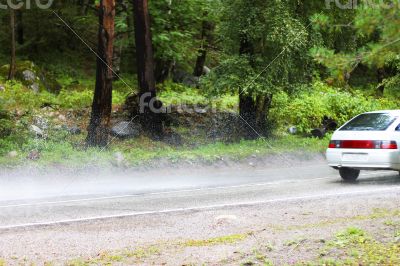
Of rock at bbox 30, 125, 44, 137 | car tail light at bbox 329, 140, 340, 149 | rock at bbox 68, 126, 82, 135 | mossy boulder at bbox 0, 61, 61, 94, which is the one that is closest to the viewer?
car tail light at bbox 329, 140, 340, 149

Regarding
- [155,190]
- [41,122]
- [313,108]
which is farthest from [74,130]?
[313,108]

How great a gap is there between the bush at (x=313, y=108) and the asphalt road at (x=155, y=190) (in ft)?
16.5

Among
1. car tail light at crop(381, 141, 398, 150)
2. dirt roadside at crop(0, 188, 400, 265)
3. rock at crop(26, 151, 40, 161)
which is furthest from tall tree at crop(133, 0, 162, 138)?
dirt roadside at crop(0, 188, 400, 265)

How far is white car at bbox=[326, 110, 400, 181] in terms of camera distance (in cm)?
1277

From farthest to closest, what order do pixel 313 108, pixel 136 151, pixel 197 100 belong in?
pixel 313 108
pixel 197 100
pixel 136 151

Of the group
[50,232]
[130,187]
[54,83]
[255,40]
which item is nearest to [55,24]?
[54,83]

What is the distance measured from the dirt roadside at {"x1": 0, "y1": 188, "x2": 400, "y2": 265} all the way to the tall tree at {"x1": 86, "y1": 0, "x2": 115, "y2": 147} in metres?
Answer: 8.12

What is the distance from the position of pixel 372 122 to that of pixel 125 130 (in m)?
8.16

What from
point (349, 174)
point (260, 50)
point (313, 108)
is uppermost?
point (260, 50)

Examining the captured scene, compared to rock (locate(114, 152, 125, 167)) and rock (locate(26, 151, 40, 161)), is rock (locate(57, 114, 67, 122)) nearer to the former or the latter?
rock (locate(114, 152, 125, 167))

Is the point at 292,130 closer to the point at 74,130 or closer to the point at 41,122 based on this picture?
the point at 74,130

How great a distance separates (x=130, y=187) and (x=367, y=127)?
5.73 m

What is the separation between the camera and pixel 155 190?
41.5 ft

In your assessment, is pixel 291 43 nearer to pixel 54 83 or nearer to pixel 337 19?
pixel 337 19
